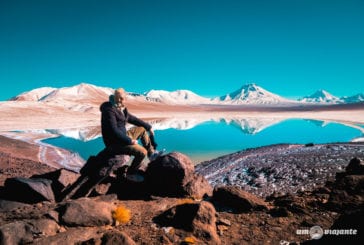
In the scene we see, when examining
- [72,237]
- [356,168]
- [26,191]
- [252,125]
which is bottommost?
[252,125]

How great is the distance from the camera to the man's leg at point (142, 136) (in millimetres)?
8516

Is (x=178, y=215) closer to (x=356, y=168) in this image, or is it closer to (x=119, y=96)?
(x=119, y=96)

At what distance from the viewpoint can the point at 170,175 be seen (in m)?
8.11

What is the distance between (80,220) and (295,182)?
9341mm

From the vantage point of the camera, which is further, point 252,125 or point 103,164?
point 252,125

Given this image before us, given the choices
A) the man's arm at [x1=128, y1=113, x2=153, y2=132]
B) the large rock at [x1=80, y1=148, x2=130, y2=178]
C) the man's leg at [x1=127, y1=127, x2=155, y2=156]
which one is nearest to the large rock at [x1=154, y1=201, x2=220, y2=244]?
the large rock at [x1=80, y1=148, x2=130, y2=178]

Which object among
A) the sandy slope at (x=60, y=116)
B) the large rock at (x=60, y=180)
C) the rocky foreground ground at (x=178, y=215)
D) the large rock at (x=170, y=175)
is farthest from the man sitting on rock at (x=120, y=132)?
the sandy slope at (x=60, y=116)

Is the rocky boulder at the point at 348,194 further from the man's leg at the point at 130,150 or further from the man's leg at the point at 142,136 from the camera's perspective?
the man's leg at the point at 142,136

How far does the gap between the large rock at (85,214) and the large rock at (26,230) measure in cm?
28

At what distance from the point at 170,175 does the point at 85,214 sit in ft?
9.07

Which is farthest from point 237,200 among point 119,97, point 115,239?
point 119,97

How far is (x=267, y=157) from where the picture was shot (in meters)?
18.7

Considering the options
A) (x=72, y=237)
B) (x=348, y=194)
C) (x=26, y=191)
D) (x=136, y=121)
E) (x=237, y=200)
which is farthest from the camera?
(x=136, y=121)

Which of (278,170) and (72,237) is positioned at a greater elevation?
(72,237)
